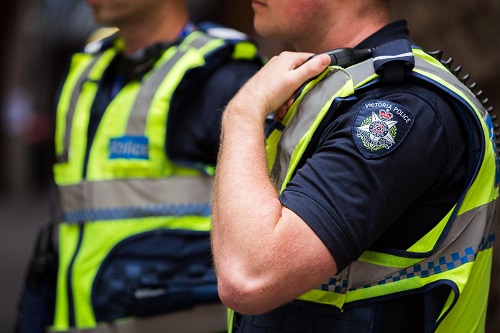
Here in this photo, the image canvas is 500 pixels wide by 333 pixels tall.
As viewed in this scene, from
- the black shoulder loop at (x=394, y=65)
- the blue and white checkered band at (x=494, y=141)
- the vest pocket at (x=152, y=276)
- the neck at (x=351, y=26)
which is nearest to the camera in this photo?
the black shoulder loop at (x=394, y=65)

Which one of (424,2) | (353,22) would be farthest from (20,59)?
(353,22)

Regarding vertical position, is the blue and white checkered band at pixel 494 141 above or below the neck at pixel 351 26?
below

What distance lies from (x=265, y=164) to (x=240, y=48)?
48.7 inches

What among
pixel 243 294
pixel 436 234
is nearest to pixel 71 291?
pixel 243 294

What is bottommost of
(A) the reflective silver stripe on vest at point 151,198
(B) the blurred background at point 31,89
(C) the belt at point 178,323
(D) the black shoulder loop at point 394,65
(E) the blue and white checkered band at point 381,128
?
(C) the belt at point 178,323

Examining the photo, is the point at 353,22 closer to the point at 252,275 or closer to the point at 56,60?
the point at 252,275

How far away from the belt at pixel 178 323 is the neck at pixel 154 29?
0.98m

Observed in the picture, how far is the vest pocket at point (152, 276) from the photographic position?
3041 mm

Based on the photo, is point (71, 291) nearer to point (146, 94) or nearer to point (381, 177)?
point (146, 94)

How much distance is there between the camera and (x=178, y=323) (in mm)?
3096

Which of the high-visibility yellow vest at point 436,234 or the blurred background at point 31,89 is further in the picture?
the blurred background at point 31,89

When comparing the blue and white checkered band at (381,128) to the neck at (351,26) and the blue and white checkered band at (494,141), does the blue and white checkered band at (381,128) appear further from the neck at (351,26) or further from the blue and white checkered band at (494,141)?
the neck at (351,26)

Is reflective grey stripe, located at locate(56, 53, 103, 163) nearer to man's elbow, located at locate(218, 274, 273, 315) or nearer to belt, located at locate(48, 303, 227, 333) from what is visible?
belt, located at locate(48, 303, 227, 333)

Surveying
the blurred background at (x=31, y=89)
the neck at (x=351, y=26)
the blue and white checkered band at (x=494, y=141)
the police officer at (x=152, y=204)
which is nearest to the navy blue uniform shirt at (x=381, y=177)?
the blue and white checkered band at (x=494, y=141)
